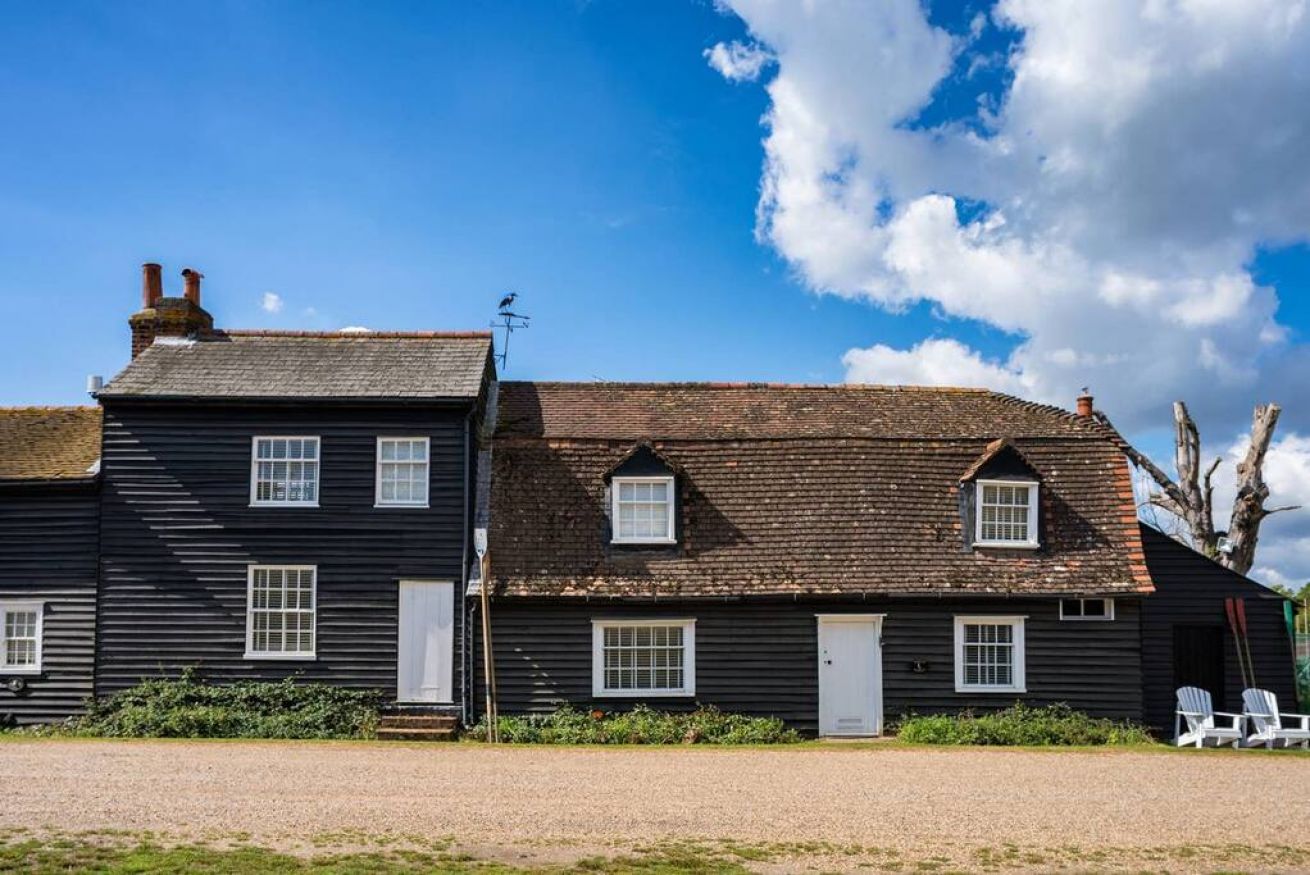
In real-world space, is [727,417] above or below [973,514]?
above

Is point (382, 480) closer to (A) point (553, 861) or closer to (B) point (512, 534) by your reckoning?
(B) point (512, 534)

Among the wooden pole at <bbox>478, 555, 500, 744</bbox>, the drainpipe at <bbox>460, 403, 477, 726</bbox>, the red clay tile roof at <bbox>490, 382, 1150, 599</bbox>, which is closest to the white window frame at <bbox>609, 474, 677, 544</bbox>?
the red clay tile roof at <bbox>490, 382, 1150, 599</bbox>

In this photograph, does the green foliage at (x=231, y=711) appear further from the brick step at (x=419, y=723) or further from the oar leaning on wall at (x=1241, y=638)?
the oar leaning on wall at (x=1241, y=638)

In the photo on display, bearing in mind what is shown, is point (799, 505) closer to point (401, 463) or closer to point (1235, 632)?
point (401, 463)

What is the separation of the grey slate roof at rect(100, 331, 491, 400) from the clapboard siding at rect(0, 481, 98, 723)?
2.57 m

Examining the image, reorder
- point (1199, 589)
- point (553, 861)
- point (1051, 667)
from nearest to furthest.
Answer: point (553, 861) < point (1051, 667) < point (1199, 589)

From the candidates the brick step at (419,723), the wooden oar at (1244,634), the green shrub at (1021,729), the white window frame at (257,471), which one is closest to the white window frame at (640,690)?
the brick step at (419,723)

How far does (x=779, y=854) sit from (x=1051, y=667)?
13.8m

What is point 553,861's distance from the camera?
11898 millimetres

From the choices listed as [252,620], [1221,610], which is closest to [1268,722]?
[1221,610]

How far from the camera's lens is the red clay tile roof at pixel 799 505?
2419 cm

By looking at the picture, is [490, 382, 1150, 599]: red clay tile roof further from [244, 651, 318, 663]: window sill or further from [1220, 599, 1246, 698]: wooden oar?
[244, 651, 318, 663]: window sill

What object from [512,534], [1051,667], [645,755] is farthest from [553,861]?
[1051,667]

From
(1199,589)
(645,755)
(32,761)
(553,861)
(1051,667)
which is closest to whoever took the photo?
(553,861)
